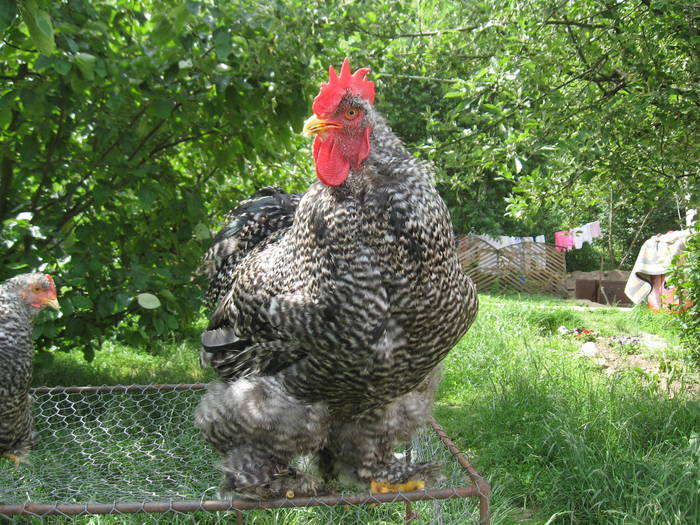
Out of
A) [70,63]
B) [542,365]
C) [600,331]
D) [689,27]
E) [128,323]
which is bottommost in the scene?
[600,331]

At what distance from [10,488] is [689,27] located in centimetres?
417

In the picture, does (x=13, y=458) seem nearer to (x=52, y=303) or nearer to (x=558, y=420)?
(x=52, y=303)

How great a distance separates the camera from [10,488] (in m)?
2.43

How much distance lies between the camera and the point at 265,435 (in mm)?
1944

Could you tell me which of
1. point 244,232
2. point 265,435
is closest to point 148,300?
point 244,232

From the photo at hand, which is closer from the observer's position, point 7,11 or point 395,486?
point 7,11

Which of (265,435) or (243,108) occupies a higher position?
(243,108)

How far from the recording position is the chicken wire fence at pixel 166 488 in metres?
1.79

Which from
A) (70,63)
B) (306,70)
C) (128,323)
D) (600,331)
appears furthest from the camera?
(600,331)

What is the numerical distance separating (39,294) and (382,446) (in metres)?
2.32

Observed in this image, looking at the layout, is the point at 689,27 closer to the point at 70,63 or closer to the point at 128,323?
the point at 70,63

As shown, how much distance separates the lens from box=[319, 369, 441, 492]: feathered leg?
2.14 m

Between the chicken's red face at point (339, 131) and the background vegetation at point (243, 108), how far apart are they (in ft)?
4.81

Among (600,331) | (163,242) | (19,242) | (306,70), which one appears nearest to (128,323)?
(163,242)
